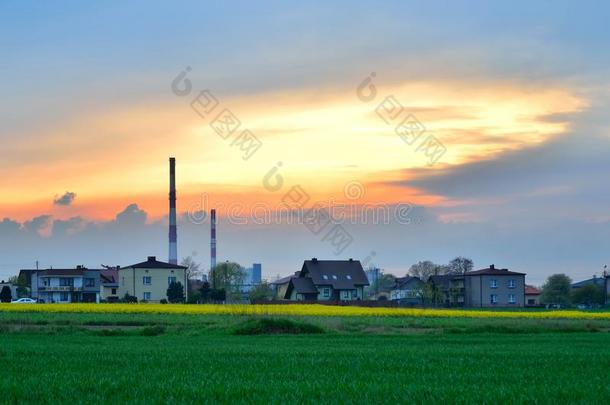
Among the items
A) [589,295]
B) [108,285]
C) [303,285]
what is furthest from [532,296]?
[108,285]

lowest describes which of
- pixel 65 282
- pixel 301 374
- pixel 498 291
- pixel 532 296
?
pixel 532 296

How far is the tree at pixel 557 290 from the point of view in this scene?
507 ft

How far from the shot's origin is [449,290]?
152625mm

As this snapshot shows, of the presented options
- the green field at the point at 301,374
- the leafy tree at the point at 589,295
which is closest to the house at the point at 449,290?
the leafy tree at the point at 589,295

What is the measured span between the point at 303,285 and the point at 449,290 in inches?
1061

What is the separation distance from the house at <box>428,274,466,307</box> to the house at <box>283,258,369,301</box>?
12539 millimetres

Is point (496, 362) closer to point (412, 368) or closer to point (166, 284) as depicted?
point (412, 368)

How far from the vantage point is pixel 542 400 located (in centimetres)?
1722

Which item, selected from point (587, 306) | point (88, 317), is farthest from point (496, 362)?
point (587, 306)

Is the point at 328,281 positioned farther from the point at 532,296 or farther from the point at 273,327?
the point at 273,327

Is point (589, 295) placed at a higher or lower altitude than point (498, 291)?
lower

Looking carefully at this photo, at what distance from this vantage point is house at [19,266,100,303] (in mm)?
148000

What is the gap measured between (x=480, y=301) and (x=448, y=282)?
1344 centimetres

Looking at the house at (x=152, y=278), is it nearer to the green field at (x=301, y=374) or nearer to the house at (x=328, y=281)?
the house at (x=328, y=281)
